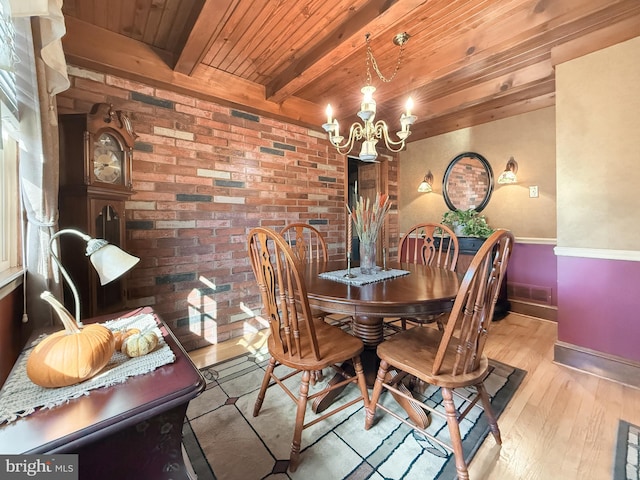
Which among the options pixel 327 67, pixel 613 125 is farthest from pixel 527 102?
pixel 327 67

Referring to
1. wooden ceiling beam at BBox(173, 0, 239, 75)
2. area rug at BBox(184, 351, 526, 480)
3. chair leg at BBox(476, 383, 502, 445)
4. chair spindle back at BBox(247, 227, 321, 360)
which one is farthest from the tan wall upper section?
wooden ceiling beam at BBox(173, 0, 239, 75)

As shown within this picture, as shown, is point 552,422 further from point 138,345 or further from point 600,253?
point 138,345

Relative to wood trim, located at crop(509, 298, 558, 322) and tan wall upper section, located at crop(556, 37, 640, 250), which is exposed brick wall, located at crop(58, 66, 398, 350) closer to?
tan wall upper section, located at crop(556, 37, 640, 250)

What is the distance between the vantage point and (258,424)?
56.1 inches

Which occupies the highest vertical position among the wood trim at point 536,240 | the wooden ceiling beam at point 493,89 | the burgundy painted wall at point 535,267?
the wooden ceiling beam at point 493,89

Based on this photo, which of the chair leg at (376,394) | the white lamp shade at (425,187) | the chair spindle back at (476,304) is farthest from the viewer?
the white lamp shade at (425,187)

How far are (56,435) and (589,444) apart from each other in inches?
80.7

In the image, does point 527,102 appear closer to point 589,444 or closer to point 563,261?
point 563,261

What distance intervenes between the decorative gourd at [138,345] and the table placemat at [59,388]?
0.01 meters

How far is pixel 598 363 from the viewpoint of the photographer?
1.89 m

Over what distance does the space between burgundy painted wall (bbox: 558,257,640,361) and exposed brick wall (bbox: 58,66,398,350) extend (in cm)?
239

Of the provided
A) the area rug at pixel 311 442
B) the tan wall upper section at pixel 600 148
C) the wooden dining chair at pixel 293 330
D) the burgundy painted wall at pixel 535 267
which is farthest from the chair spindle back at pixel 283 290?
the burgundy painted wall at pixel 535 267

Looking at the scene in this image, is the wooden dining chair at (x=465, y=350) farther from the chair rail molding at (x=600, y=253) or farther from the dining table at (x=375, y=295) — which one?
the chair rail molding at (x=600, y=253)

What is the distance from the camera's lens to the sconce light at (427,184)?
3.91 meters
